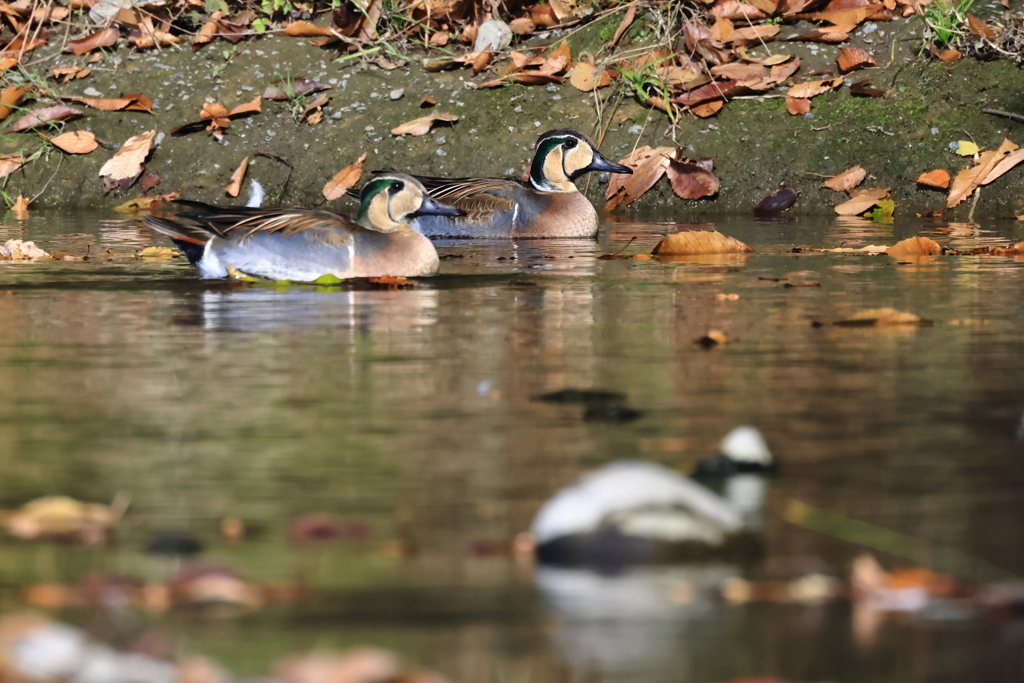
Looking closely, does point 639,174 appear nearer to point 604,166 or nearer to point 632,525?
point 604,166

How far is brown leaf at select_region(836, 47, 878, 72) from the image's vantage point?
1172 cm

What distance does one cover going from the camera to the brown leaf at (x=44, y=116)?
12.7 m

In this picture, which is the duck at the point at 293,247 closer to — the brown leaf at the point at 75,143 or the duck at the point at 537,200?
the duck at the point at 537,200

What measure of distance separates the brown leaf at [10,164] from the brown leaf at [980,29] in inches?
314

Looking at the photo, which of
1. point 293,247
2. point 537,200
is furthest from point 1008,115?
point 293,247

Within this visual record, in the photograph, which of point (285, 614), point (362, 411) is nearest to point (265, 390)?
point (362, 411)

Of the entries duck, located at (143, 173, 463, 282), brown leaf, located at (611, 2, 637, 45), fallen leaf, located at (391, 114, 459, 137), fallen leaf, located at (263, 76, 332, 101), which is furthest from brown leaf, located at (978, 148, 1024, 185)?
duck, located at (143, 173, 463, 282)

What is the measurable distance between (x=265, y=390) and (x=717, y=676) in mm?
2180

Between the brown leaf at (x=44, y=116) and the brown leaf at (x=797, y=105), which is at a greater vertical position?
the brown leaf at (x=44, y=116)

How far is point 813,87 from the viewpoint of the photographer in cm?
1165

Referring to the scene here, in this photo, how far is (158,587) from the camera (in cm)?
228

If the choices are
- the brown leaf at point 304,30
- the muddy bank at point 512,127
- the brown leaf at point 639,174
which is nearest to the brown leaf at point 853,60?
the muddy bank at point 512,127

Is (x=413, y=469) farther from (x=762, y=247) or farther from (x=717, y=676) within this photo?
(x=762, y=247)

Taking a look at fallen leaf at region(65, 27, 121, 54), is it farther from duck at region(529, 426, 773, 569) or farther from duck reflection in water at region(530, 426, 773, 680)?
duck at region(529, 426, 773, 569)
